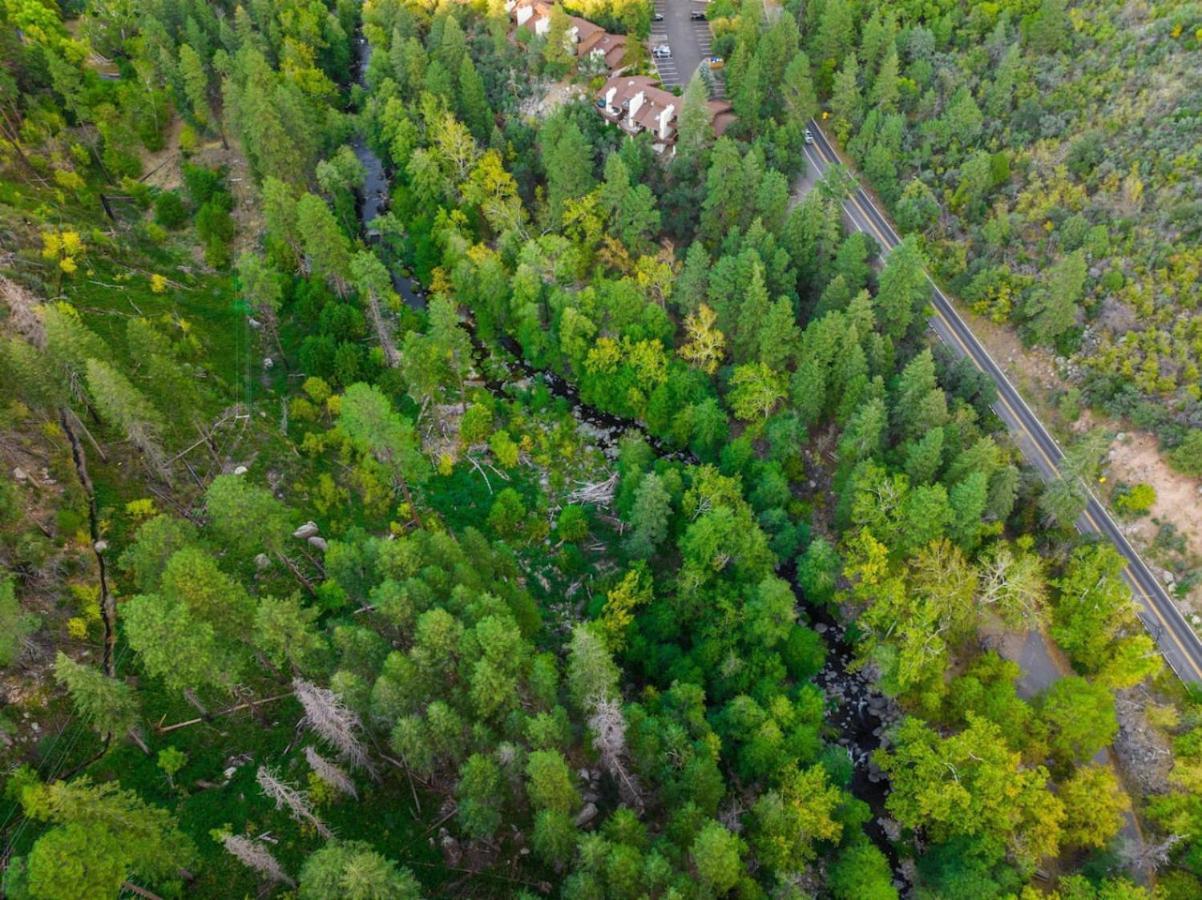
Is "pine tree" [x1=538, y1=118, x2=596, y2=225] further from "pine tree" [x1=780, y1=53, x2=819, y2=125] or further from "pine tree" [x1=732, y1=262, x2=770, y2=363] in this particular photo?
"pine tree" [x1=780, y1=53, x2=819, y2=125]

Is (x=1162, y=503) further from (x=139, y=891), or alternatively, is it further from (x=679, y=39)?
(x=679, y=39)

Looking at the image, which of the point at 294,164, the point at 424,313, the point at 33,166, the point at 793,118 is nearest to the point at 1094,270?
the point at 793,118

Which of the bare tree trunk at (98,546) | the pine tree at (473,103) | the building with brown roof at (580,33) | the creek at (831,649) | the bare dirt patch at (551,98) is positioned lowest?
the bare tree trunk at (98,546)

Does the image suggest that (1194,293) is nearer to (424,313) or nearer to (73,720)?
(424,313)

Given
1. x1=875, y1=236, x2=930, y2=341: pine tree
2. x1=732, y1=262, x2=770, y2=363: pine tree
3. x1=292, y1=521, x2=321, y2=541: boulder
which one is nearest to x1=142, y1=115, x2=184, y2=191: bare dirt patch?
x1=292, y1=521, x2=321, y2=541: boulder

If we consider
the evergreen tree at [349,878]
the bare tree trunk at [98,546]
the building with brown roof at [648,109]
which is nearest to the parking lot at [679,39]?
the building with brown roof at [648,109]

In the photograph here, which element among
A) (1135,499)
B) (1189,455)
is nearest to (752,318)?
(1135,499)

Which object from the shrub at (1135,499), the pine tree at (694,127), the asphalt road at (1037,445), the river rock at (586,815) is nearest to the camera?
the river rock at (586,815)

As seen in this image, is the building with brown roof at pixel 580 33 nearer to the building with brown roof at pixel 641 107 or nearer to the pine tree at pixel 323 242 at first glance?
the building with brown roof at pixel 641 107
